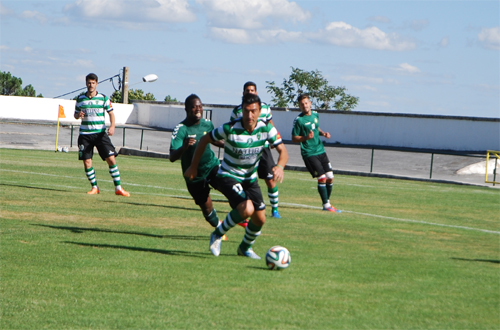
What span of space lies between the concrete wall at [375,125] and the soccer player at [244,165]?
4467 centimetres

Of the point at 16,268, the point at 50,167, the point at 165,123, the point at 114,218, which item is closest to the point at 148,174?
the point at 50,167

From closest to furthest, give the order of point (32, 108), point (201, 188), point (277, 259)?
point (277, 259), point (201, 188), point (32, 108)

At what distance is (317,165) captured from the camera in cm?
1427

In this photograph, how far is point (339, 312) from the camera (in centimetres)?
585

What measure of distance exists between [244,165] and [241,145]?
30cm

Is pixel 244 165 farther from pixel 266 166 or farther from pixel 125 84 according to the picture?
pixel 125 84

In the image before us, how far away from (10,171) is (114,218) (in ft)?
32.1

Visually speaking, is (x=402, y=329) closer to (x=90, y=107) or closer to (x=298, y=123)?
(x=298, y=123)

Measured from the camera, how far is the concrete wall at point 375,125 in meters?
50.0

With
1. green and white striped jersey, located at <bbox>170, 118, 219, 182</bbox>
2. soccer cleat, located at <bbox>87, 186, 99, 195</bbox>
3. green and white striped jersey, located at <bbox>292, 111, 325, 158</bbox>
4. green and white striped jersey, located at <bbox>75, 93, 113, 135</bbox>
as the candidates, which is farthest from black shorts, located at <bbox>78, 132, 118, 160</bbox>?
green and white striped jersey, located at <bbox>170, 118, 219, 182</bbox>

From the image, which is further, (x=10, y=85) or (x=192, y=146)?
(x=10, y=85)

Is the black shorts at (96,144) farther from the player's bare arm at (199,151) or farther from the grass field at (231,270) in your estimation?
the player's bare arm at (199,151)

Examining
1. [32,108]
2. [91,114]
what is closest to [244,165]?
[91,114]

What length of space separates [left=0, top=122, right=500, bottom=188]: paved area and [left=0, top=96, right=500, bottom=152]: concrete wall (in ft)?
18.0
